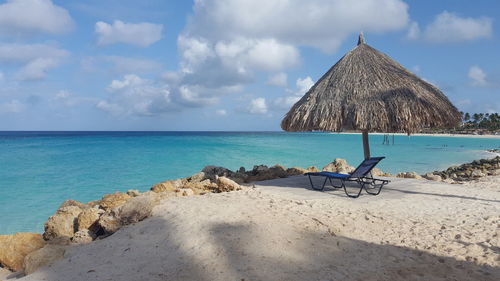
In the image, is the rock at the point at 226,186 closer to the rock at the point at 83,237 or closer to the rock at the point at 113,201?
the rock at the point at 113,201

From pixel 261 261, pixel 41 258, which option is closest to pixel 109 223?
pixel 41 258

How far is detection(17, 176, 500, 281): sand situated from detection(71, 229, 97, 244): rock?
0.87 feet

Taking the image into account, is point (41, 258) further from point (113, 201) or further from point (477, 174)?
point (477, 174)

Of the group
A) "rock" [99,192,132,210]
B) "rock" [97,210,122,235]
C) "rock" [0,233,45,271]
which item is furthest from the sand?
"rock" [99,192,132,210]

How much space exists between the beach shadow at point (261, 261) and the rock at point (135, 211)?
22.9 inches

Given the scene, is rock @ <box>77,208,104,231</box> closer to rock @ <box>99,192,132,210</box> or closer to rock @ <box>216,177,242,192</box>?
rock @ <box>99,192,132,210</box>

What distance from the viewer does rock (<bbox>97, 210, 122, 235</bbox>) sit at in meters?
4.76

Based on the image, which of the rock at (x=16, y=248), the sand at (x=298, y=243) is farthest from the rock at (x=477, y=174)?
the rock at (x=16, y=248)

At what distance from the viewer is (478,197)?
589cm

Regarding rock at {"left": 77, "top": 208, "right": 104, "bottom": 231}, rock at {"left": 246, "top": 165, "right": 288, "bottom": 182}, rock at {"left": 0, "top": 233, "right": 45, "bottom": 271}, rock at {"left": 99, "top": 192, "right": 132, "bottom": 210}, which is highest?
rock at {"left": 246, "top": 165, "right": 288, "bottom": 182}

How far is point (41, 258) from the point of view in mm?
4109

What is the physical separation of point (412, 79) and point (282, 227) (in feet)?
17.2

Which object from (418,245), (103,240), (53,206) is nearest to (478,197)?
(418,245)

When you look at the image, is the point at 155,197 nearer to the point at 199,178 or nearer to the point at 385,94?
the point at 199,178
